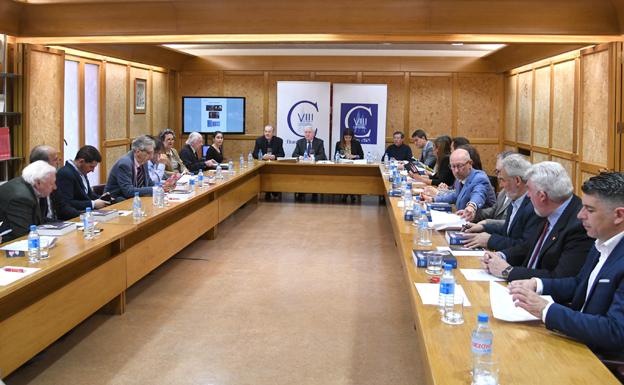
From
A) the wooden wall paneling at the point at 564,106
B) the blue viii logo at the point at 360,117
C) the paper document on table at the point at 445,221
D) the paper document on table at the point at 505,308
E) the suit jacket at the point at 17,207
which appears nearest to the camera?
the paper document on table at the point at 505,308

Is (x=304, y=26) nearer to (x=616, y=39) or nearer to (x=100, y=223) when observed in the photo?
(x=616, y=39)

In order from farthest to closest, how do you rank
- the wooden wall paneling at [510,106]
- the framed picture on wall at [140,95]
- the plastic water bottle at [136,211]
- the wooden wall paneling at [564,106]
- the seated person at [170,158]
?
the wooden wall paneling at [510,106], the framed picture on wall at [140,95], the wooden wall paneling at [564,106], the seated person at [170,158], the plastic water bottle at [136,211]

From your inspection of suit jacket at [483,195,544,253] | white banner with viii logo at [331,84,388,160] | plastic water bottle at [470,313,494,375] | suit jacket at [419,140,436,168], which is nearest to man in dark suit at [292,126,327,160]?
white banner with viii logo at [331,84,388,160]

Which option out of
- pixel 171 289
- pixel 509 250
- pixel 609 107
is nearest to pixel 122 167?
pixel 171 289

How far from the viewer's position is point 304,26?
7871mm

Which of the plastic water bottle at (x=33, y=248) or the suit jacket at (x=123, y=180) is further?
the suit jacket at (x=123, y=180)

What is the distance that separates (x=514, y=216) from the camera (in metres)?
3.94

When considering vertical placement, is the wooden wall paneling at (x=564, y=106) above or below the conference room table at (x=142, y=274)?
above

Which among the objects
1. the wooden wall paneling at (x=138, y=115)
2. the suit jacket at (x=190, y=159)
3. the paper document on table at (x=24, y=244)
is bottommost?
the paper document on table at (x=24, y=244)

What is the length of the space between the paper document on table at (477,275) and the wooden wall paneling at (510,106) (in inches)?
363

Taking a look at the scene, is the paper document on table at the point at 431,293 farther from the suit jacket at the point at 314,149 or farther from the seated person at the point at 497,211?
the suit jacket at the point at 314,149

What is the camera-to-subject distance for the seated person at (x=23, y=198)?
13.8ft

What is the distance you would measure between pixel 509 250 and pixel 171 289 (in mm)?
2898

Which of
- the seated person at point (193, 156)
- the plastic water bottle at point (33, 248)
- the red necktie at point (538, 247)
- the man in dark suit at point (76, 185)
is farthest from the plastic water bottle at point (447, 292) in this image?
the seated person at point (193, 156)
